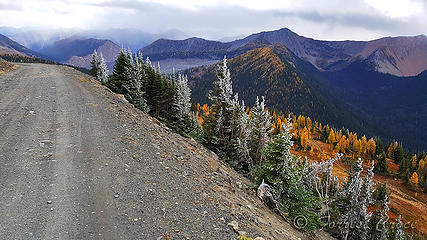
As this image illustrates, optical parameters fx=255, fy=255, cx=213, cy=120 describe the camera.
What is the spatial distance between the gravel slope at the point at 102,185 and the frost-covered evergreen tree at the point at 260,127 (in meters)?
11.5

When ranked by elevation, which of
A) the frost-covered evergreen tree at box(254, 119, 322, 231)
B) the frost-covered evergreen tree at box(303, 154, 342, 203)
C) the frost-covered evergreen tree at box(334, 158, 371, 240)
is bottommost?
the frost-covered evergreen tree at box(334, 158, 371, 240)

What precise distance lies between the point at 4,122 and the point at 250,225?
14.4 metres

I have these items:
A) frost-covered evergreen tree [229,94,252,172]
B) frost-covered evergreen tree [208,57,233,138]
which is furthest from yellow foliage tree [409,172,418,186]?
frost-covered evergreen tree [208,57,233,138]

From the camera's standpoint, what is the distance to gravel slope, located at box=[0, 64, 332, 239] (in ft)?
25.4

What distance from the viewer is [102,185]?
31.7 feet

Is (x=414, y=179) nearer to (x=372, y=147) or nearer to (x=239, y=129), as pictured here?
(x=372, y=147)

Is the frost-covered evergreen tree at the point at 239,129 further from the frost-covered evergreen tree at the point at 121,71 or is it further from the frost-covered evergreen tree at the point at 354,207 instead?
the frost-covered evergreen tree at the point at 121,71

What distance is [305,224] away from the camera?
15.0 metres

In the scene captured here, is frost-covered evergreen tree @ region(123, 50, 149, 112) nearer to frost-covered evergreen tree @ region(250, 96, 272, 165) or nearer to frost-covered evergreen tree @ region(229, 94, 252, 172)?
frost-covered evergreen tree @ region(229, 94, 252, 172)

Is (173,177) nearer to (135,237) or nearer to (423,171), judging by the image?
(135,237)

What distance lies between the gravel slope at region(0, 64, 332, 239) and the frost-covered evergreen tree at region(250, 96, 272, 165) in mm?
11479

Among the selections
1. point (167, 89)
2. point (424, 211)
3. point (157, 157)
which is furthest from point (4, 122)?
point (424, 211)

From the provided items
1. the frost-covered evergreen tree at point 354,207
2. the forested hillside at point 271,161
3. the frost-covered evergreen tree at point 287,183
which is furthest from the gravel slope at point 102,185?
the frost-covered evergreen tree at point 354,207

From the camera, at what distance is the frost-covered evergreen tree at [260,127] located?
2711 centimetres
